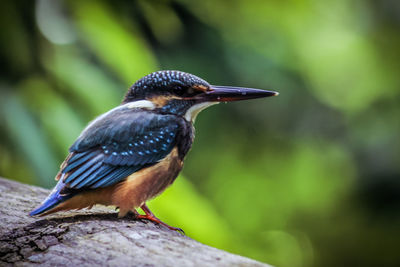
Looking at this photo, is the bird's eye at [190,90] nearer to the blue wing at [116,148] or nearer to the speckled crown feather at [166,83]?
the speckled crown feather at [166,83]

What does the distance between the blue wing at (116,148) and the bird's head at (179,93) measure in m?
0.10

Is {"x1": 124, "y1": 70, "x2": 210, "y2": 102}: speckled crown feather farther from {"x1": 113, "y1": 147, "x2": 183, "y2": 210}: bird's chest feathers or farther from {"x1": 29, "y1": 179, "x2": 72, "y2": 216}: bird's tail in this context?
{"x1": 29, "y1": 179, "x2": 72, "y2": 216}: bird's tail

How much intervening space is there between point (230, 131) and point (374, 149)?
1.66 meters

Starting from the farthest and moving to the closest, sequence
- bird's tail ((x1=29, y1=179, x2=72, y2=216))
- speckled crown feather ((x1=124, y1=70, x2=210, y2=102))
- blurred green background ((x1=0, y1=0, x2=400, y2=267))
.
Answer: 1. blurred green background ((x1=0, y1=0, x2=400, y2=267))
2. speckled crown feather ((x1=124, y1=70, x2=210, y2=102))
3. bird's tail ((x1=29, y1=179, x2=72, y2=216))

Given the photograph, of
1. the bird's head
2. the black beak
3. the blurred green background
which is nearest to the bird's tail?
the bird's head

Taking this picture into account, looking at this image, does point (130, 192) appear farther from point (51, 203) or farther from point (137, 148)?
point (51, 203)

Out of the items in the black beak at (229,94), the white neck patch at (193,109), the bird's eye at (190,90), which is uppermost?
the black beak at (229,94)

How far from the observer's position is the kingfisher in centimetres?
222

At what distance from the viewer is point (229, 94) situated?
2492 mm

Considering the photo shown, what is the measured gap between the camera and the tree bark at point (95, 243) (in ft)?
5.86

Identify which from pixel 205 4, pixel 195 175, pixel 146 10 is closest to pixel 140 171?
pixel 146 10

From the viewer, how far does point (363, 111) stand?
5195mm

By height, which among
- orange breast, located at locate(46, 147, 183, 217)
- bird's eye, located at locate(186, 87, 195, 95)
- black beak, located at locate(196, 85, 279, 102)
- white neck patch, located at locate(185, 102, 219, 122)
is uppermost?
black beak, located at locate(196, 85, 279, 102)

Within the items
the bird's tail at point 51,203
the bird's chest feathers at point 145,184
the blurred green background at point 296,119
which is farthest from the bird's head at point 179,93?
the blurred green background at point 296,119
